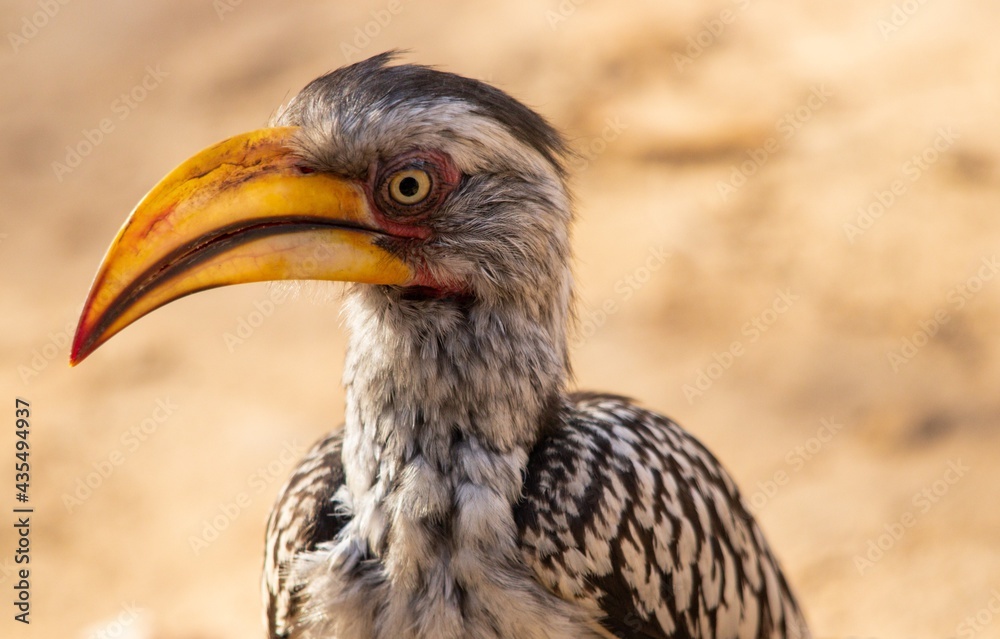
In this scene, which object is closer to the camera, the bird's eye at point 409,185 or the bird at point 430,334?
the bird at point 430,334

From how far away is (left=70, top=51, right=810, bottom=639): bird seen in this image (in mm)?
2604

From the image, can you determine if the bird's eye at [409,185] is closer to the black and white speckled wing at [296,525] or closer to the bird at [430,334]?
the bird at [430,334]

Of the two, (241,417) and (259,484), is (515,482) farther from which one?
(241,417)

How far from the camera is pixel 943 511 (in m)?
5.48

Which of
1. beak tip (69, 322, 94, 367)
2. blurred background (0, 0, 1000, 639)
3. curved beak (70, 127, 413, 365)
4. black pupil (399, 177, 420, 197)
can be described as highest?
blurred background (0, 0, 1000, 639)

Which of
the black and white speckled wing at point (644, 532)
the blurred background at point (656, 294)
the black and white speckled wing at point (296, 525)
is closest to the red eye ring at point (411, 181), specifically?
the black and white speckled wing at point (644, 532)

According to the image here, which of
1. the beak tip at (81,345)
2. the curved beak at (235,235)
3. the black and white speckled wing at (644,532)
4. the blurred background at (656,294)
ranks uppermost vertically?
the blurred background at (656,294)

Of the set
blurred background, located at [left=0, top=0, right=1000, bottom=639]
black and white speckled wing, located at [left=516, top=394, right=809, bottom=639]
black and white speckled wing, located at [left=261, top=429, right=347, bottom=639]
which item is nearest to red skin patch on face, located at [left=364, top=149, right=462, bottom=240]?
black and white speckled wing, located at [left=516, top=394, right=809, bottom=639]

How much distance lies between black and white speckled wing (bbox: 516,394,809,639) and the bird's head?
0.46m

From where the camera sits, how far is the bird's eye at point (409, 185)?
272 cm

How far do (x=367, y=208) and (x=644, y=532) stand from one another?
3.95 ft

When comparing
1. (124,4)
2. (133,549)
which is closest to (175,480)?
(133,549)

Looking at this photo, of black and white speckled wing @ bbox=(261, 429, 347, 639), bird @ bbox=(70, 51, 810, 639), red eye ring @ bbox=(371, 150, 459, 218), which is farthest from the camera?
black and white speckled wing @ bbox=(261, 429, 347, 639)

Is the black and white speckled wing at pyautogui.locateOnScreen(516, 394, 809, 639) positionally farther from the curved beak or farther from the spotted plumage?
the curved beak
